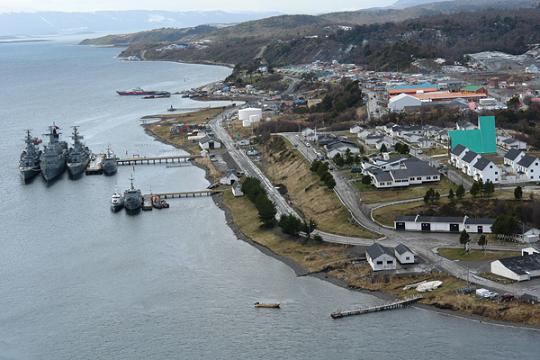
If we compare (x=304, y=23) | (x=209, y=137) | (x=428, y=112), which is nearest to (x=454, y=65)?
(x=428, y=112)

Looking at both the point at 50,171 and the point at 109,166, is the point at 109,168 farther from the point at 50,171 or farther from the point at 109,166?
the point at 50,171

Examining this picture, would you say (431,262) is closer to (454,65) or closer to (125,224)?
(125,224)

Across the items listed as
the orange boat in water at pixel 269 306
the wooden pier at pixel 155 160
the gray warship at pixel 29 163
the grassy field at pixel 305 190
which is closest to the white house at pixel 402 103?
the grassy field at pixel 305 190

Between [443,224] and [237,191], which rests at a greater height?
[443,224]

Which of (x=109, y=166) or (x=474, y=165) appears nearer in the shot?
(x=474, y=165)

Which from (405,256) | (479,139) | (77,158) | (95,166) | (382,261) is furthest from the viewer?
(77,158)

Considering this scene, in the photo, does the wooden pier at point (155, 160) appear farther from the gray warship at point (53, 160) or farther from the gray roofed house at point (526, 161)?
the gray roofed house at point (526, 161)

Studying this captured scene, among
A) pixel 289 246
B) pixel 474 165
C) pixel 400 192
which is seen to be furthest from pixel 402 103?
pixel 289 246
